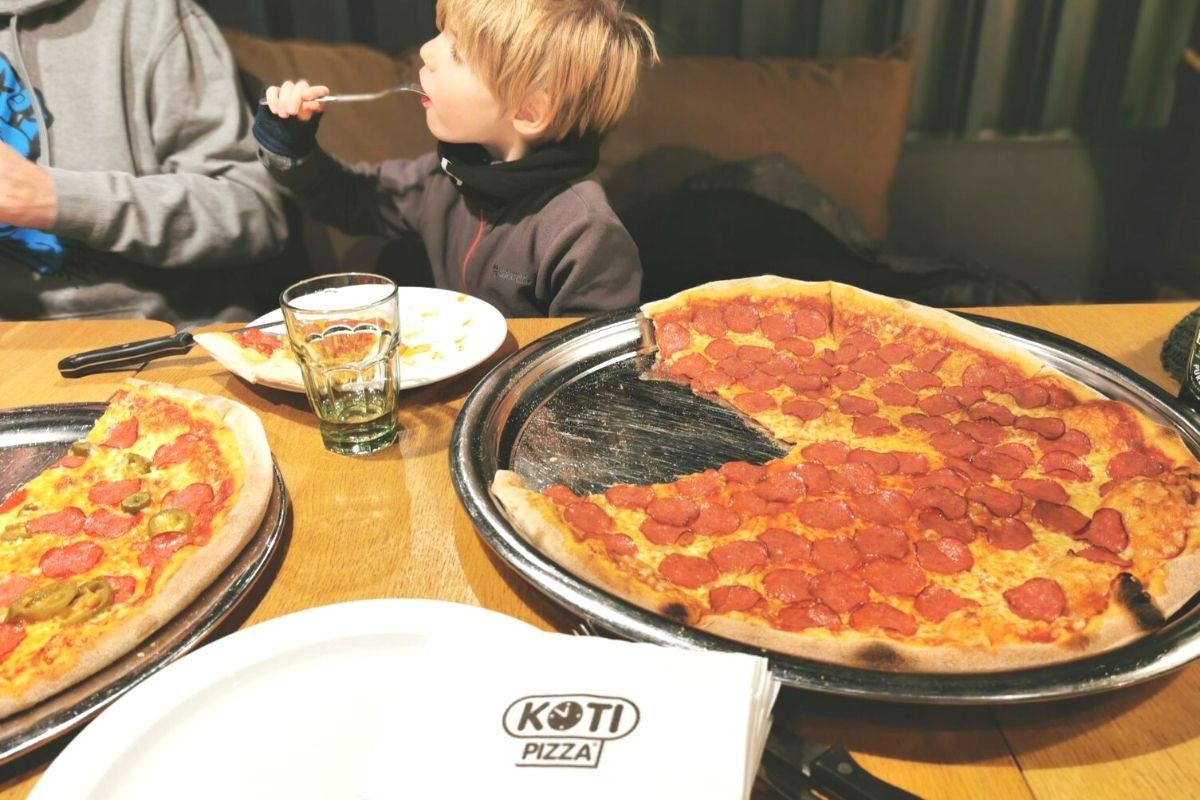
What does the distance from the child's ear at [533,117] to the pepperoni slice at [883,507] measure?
4.82 feet

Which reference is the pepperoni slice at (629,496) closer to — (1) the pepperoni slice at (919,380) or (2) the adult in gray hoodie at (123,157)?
(1) the pepperoni slice at (919,380)

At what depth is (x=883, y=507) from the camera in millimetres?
1535

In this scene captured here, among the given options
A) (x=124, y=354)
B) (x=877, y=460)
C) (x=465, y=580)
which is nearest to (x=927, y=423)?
(x=877, y=460)

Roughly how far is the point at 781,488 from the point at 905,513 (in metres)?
0.21

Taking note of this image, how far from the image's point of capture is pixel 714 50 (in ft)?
10.7

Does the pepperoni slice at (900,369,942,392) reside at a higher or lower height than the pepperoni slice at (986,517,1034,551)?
lower

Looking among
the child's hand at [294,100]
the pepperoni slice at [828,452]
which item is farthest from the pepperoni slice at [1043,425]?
the child's hand at [294,100]

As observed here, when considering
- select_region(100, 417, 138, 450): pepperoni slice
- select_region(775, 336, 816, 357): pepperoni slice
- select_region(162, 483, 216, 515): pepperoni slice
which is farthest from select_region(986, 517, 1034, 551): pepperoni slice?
select_region(100, 417, 138, 450): pepperoni slice

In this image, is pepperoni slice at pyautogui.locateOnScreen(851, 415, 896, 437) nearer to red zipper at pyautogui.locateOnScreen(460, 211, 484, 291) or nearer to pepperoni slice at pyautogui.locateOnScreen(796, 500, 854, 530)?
pepperoni slice at pyautogui.locateOnScreen(796, 500, 854, 530)

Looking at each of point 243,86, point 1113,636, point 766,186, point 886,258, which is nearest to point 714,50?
point 766,186

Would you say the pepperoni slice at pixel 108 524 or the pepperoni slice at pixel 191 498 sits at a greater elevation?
the pepperoni slice at pixel 191 498

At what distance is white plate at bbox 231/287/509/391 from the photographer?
1866 mm

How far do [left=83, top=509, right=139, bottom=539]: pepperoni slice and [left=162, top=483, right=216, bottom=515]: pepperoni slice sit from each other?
0.19 feet

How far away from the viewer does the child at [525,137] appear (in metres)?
2.41
